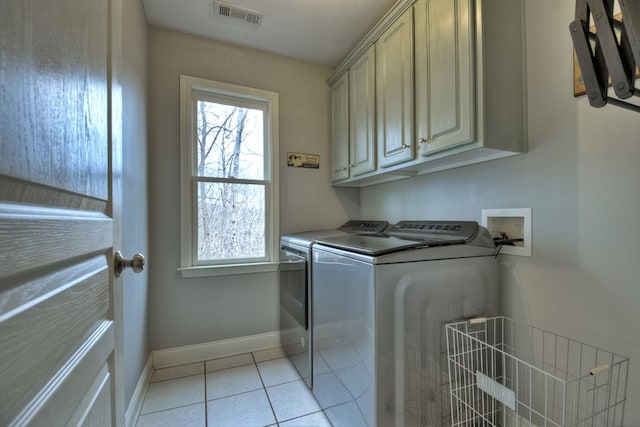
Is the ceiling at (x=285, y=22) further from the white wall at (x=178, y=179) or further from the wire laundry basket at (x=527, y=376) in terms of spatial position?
the wire laundry basket at (x=527, y=376)

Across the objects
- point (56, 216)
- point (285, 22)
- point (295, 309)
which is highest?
point (285, 22)

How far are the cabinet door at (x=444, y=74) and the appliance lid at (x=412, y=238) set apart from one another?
1.52ft

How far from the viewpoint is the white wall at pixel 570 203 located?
1.02 meters

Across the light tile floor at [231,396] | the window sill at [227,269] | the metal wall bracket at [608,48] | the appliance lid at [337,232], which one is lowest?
the light tile floor at [231,396]

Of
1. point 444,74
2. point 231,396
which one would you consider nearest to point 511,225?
point 444,74

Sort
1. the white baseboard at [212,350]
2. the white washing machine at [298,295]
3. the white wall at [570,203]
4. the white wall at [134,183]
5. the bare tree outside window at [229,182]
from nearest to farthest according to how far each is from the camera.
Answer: the white wall at [570,203], the white wall at [134,183], the white washing machine at [298,295], the white baseboard at [212,350], the bare tree outside window at [229,182]

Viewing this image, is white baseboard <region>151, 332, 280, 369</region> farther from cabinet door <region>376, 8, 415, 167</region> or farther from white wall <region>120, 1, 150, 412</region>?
cabinet door <region>376, 8, 415, 167</region>

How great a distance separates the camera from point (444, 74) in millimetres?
1388

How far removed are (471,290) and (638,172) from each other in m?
0.75

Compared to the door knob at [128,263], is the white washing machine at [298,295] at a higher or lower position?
lower

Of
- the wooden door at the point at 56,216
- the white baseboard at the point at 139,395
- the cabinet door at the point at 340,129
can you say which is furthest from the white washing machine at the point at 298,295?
the wooden door at the point at 56,216

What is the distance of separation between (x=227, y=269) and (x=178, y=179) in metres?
0.80

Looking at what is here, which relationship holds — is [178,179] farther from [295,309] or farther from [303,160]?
[295,309]

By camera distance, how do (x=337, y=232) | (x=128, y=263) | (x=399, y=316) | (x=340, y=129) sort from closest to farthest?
1. (x=128, y=263)
2. (x=399, y=316)
3. (x=337, y=232)
4. (x=340, y=129)
